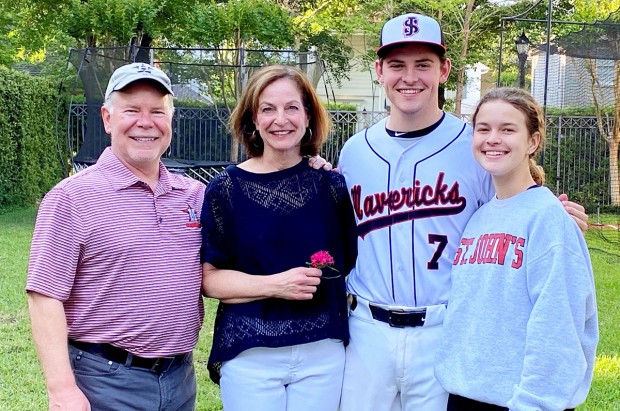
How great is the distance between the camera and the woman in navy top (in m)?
2.71

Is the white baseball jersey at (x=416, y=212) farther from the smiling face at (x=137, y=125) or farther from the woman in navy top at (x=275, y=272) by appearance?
the smiling face at (x=137, y=125)

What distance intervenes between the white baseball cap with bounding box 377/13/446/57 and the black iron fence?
8.07 m

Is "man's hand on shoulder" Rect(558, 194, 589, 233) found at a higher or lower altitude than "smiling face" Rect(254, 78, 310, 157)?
lower

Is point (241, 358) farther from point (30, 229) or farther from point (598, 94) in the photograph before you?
point (598, 94)

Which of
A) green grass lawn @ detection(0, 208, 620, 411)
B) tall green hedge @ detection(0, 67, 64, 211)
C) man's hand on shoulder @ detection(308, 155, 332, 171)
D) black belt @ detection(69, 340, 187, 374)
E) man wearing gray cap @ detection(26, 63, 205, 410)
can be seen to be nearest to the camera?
man wearing gray cap @ detection(26, 63, 205, 410)

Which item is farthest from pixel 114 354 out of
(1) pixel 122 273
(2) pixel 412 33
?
(2) pixel 412 33

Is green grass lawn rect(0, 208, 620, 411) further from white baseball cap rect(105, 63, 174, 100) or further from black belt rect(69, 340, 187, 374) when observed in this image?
white baseball cap rect(105, 63, 174, 100)

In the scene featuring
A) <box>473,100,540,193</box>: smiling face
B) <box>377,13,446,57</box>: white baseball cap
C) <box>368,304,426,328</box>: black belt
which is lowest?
<box>368,304,426,328</box>: black belt

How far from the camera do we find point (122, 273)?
254 centimetres

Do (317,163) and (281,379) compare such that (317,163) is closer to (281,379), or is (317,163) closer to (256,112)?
(256,112)

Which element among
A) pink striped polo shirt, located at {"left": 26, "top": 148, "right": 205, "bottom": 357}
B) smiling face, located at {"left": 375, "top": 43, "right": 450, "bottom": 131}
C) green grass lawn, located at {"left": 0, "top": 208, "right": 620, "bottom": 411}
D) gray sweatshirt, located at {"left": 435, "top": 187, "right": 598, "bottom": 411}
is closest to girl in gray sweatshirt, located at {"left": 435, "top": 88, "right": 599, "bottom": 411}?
gray sweatshirt, located at {"left": 435, "top": 187, "right": 598, "bottom": 411}

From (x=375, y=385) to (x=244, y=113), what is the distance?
121 centimetres

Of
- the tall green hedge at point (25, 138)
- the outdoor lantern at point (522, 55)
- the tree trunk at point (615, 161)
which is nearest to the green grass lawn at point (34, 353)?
the tree trunk at point (615, 161)

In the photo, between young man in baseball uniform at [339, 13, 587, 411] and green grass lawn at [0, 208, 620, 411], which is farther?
green grass lawn at [0, 208, 620, 411]
